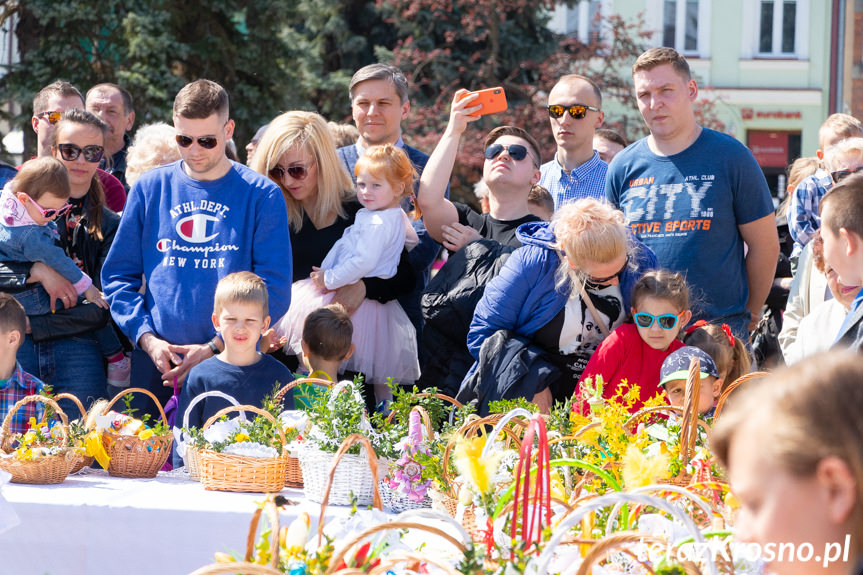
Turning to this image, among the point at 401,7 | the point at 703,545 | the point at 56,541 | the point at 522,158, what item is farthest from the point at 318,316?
the point at 401,7

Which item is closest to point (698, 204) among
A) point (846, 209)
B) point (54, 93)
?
point (846, 209)

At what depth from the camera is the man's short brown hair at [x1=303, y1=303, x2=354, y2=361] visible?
4281 mm

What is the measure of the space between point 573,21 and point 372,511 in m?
19.1

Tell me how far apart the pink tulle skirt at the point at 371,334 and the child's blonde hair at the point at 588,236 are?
3.56 ft

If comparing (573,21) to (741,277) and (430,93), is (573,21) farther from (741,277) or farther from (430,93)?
(741,277)

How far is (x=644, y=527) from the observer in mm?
2262

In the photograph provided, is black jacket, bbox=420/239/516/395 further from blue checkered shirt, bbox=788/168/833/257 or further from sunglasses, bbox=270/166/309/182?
blue checkered shirt, bbox=788/168/833/257

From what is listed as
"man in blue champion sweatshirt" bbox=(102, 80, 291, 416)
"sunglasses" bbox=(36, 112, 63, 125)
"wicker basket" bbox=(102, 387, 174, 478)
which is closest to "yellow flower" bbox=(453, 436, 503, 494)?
"wicker basket" bbox=(102, 387, 174, 478)

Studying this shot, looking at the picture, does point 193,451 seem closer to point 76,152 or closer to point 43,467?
point 43,467

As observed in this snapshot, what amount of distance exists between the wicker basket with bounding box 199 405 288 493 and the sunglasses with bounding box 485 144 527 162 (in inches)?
73.2

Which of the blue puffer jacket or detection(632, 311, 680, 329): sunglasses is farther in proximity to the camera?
the blue puffer jacket

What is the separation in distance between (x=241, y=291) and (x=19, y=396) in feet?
3.06

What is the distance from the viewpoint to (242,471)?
10.4 feet

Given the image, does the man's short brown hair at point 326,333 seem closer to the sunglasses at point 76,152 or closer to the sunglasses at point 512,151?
the sunglasses at point 512,151
